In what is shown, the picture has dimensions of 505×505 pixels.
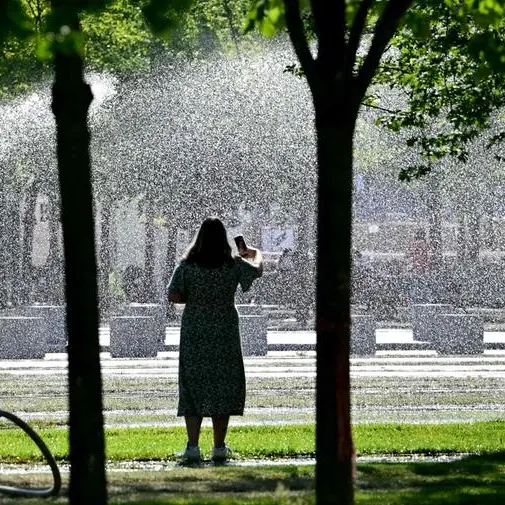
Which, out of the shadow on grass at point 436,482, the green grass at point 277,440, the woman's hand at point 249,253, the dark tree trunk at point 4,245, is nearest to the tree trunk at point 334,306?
the shadow on grass at point 436,482

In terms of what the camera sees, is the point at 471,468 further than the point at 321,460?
Yes

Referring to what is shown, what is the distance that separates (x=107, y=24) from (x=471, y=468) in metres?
31.3

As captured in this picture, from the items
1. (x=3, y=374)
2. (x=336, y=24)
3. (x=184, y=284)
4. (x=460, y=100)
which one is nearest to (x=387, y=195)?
(x=3, y=374)

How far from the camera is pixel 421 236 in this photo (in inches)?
2087

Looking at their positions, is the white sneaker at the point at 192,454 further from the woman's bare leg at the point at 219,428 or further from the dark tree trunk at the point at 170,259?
the dark tree trunk at the point at 170,259

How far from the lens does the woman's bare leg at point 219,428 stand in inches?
506

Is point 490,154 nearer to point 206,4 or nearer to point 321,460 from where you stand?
point 206,4

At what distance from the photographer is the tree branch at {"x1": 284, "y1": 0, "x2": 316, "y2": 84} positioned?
818 cm

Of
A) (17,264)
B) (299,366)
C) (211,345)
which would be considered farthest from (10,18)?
(17,264)

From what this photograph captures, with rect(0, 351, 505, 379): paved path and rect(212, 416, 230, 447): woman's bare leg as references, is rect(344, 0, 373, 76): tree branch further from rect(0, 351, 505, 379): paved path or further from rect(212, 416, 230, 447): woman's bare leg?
rect(0, 351, 505, 379): paved path

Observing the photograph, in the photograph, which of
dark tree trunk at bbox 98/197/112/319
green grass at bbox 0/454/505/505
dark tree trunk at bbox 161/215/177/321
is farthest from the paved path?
dark tree trunk at bbox 98/197/112/319

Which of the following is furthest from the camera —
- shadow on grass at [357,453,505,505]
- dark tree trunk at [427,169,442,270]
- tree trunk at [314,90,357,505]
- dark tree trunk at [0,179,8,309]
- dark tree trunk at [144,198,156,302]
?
dark tree trunk at [0,179,8,309]

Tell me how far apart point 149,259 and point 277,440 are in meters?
32.6

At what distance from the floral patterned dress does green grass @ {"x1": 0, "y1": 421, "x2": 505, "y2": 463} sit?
0.63m
